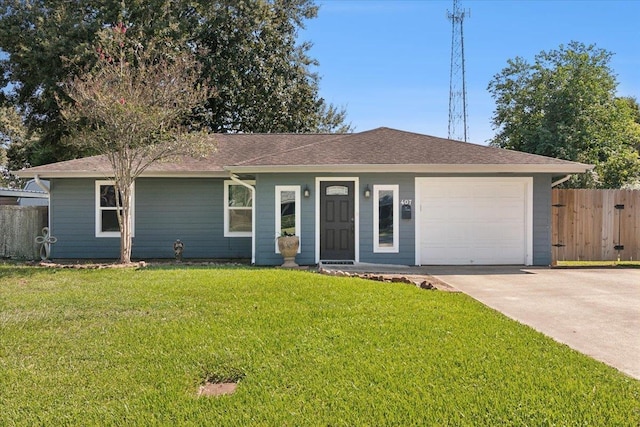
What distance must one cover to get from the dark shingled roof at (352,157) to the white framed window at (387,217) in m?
0.71

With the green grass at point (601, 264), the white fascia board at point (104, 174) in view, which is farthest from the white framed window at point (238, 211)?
the green grass at point (601, 264)

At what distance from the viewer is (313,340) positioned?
4684 millimetres

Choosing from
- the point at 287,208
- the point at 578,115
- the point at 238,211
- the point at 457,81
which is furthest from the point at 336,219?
the point at 578,115

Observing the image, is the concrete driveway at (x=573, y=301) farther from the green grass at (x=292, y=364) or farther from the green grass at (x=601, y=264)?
the green grass at (x=601, y=264)

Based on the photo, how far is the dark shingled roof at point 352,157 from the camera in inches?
419

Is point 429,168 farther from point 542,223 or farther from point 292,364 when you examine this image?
point 292,364

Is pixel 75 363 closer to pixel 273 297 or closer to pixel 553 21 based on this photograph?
pixel 273 297

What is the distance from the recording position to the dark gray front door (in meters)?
11.0

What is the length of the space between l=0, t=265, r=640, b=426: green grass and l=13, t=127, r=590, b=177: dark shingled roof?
470cm

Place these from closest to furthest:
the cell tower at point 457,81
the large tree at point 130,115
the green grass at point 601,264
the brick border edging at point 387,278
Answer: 1. the brick border edging at point 387,278
2. the large tree at point 130,115
3. the green grass at point 601,264
4. the cell tower at point 457,81

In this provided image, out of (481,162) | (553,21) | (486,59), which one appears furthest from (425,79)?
(481,162)

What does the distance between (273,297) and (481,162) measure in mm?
6501

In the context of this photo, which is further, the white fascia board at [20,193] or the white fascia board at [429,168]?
the white fascia board at [20,193]

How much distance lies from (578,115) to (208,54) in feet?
54.3
